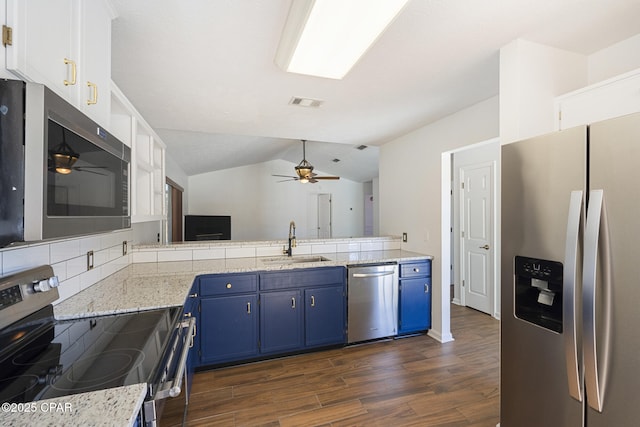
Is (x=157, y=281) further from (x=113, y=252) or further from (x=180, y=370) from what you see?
(x=180, y=370)

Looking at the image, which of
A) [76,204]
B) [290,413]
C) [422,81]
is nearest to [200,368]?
[290,413]

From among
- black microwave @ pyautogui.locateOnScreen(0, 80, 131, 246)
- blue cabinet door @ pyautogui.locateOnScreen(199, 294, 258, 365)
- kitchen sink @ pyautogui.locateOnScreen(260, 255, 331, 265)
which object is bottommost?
blue cabinet door @ pyautogui.locateOnScreen(199, 294, 258, 365)

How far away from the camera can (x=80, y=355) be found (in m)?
0.99

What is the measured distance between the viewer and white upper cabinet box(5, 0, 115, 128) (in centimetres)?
76

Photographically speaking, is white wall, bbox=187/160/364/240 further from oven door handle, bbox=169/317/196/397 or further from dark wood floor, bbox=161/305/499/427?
oven door handle, bbox=169/317/196/397

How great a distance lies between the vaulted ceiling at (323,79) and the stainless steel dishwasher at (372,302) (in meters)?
1.54

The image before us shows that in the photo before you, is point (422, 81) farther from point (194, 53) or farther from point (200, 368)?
point (200, 368)

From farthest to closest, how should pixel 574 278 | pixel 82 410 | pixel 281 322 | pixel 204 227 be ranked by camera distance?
pixel 204 227 → pixel 281 322 → pixel 574 278 → pixel 82 410

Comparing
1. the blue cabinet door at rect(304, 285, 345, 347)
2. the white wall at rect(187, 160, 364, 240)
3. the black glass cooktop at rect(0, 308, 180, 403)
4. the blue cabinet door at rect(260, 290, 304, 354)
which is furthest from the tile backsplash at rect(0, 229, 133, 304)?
the white wall at rect(187, 160, 364, 240)

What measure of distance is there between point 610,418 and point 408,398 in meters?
1.26

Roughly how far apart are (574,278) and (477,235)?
9.86ft

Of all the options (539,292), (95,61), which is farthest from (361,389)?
(95,61)

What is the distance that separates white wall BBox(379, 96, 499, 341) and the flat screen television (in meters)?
3.84

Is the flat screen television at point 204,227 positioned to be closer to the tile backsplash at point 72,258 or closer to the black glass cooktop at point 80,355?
the tile backsplash at point 72,258
